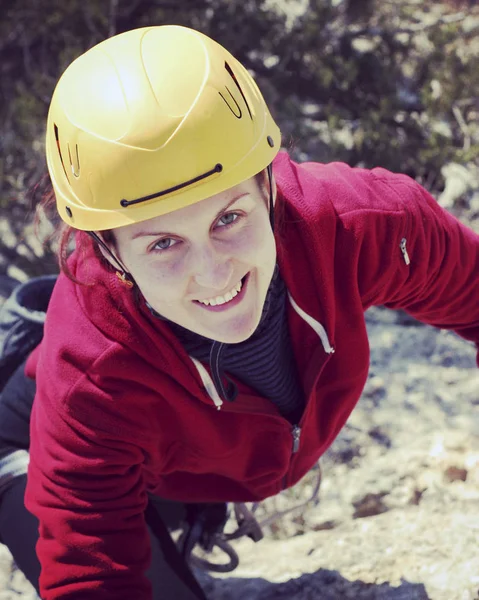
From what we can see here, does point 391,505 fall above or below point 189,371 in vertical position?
below

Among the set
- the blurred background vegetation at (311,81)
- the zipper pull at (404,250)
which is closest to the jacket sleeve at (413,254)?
the zipper pull at (404,250)

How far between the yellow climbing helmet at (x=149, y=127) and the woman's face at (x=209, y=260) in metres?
0.05

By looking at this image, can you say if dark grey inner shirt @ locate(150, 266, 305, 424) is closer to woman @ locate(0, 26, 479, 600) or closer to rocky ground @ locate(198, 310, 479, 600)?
woman @ locate(0, 26, 479, 600)

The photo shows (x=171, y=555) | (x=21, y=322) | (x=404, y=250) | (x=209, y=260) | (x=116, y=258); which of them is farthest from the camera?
(x=21, y=322)

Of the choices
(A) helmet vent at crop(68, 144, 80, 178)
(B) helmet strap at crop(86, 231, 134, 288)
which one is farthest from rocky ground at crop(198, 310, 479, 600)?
(A) helmet vent at crop(68, 144, 80, 178)

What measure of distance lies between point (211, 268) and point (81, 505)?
0.69 meters

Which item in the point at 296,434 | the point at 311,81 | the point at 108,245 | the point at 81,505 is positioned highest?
the point at 108,245

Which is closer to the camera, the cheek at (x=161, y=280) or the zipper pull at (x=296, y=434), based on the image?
the cheek at (x=161, y=280)

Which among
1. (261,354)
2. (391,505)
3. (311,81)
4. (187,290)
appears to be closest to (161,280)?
(187,290)

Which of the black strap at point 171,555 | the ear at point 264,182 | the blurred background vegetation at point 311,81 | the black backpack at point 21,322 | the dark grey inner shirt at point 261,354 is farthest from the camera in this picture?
the blurred background vegetation at point 311,81

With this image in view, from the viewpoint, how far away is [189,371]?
1687 millimetres

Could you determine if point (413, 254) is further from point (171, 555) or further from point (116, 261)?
point (171, 555)

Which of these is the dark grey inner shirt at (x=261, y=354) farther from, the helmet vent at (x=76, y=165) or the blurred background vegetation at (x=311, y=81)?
the blurred background vegetation at (x=311, y=81)

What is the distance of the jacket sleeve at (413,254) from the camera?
1.78 metres
